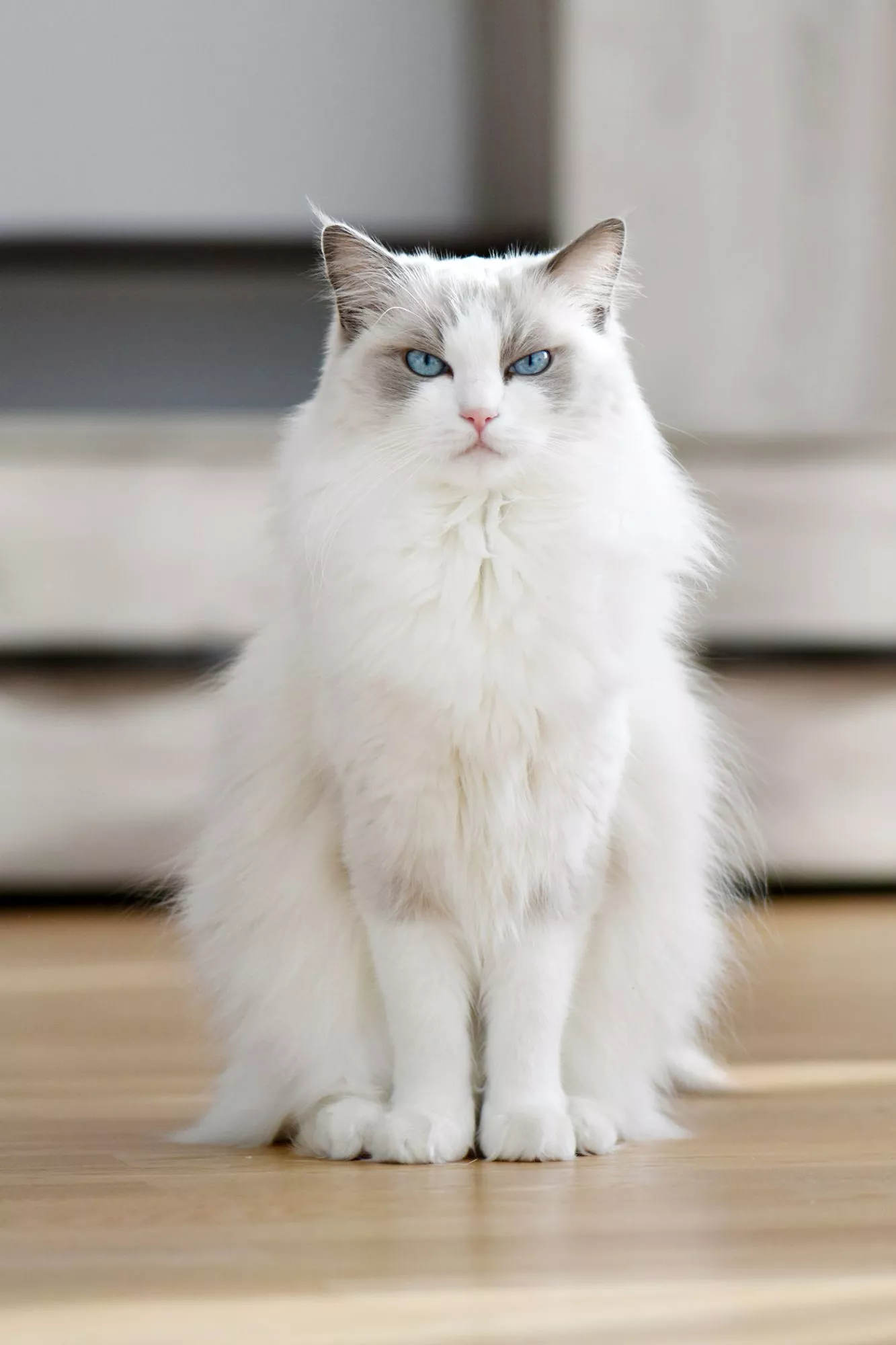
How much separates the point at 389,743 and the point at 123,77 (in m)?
2.35

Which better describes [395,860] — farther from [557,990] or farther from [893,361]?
[893,361]

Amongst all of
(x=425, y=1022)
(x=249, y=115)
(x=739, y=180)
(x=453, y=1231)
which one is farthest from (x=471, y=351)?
(x=249, y=115)

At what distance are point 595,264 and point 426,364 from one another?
147 millimetres

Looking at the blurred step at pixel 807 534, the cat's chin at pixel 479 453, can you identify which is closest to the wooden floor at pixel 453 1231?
the cat's chin at pixel 479 453

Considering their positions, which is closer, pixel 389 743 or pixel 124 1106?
pixel 389 743

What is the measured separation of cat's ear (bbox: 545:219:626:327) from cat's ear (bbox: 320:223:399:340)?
0.38ft

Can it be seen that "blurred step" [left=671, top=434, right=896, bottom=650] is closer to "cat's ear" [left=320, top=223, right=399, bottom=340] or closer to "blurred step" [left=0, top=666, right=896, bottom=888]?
"blurred step" [left=0, top=666, right=896, bottom=888]

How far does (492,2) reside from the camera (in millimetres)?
2975

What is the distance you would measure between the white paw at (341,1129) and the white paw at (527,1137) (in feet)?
0.25

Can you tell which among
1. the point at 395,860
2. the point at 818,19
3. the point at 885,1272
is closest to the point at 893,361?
the point at 818,19

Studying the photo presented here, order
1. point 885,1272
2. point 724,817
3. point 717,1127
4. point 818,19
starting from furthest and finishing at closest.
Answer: point 818,19
point 724,817
point 717,1127
point 885,1272

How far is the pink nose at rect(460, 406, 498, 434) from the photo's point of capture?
0.99 meters

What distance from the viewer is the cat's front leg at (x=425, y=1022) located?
0.98 meters

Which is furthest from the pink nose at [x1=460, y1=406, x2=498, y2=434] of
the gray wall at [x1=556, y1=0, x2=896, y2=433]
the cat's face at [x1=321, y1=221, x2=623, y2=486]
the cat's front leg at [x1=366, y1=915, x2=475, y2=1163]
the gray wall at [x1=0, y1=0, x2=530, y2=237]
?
Answer: the gray wall at [x1=0, y1=0, x2=530, y2=237]
